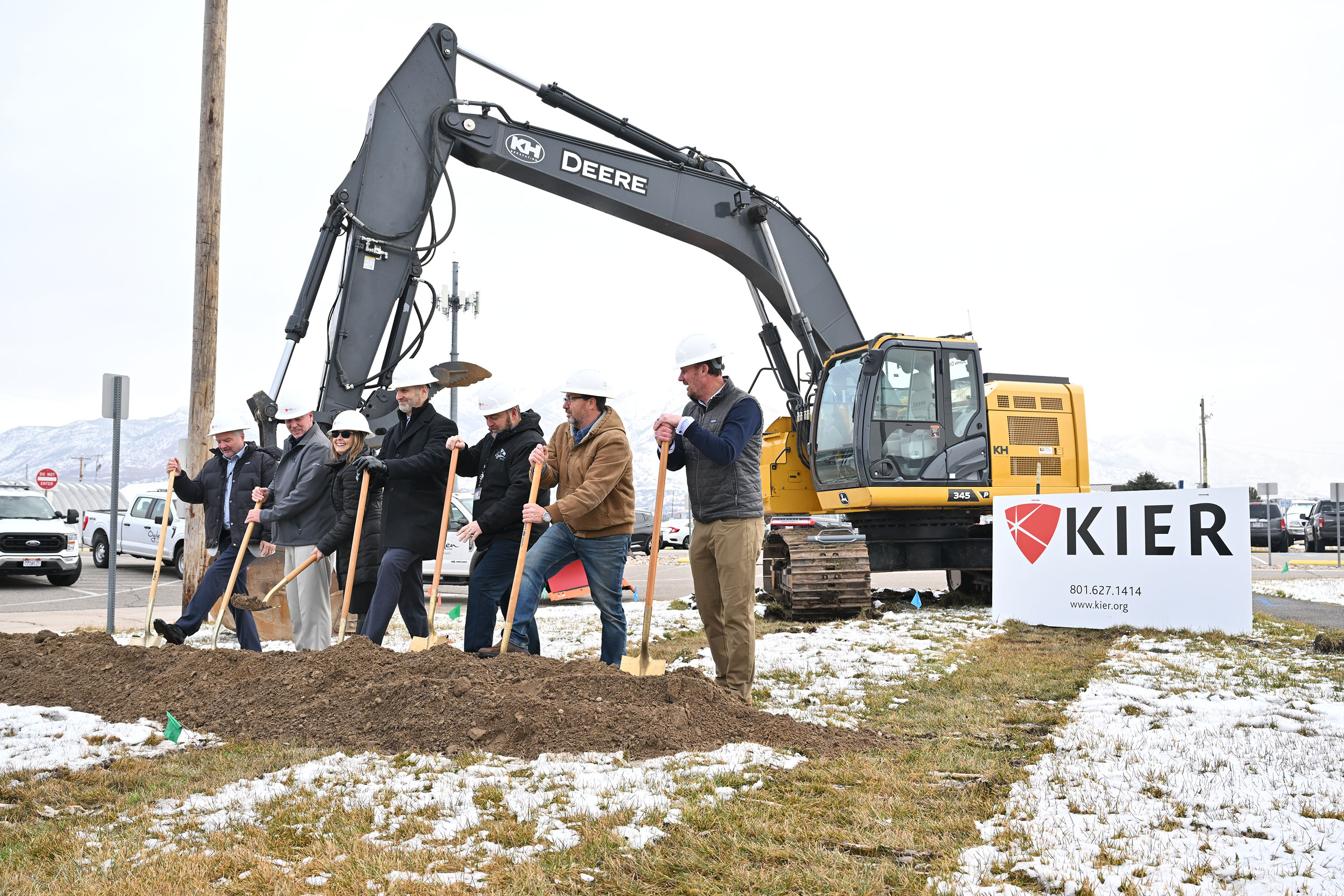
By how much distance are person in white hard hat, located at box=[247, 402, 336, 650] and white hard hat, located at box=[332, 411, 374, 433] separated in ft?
0.84

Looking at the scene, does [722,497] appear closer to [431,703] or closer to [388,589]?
[431,703]

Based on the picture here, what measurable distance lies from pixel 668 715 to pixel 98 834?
2.41 meters

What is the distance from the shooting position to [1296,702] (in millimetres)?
6043

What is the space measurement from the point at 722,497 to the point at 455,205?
17.1 feet

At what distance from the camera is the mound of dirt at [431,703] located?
4945mm

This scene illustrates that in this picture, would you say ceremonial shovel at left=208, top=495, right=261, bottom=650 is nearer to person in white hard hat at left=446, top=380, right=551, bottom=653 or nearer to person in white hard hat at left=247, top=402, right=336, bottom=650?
person in white hard hat at left=247, top=402, right=336, bottom=650

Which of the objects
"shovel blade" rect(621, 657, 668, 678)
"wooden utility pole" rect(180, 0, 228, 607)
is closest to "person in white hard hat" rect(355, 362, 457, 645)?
"shovel blade" rect(621, 657, 668, 678)

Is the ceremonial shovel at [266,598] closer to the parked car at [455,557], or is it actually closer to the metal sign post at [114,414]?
the metal sign post at [114,414]

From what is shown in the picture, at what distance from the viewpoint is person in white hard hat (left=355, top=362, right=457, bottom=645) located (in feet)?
22.7

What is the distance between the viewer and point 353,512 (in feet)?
24.2

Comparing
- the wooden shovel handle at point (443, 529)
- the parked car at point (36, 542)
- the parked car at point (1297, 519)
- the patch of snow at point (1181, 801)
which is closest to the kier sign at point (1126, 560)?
the patch of snow at point (1181, 801)

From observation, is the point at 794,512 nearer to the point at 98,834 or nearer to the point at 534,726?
the point at 534,726

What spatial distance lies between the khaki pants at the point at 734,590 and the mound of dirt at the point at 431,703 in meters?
0.38

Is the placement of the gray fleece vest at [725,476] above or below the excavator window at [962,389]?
below
